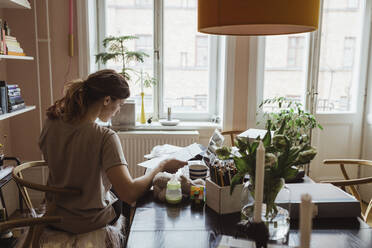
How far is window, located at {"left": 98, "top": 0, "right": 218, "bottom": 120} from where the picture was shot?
343 centimetres

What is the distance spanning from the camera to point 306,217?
2.34ft

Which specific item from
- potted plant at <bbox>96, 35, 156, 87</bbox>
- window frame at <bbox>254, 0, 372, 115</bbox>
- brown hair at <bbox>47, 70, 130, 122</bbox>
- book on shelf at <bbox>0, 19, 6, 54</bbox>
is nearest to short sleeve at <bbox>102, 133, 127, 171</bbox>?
brown hair at <bbox>47, 70, 130, 122</bbox>

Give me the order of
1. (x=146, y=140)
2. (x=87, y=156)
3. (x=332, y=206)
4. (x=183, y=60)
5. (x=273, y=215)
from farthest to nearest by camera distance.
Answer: (x=183, y=60)
(x=146, y=140)
(x=87, y=156)
(x=332, y=206)
(x=273, y=215)

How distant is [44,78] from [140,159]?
116cm

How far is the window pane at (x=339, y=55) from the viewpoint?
133 inches

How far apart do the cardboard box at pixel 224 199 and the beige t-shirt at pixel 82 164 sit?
393 millimetres

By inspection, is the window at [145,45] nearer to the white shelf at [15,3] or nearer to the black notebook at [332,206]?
the white shelf at [15,3]

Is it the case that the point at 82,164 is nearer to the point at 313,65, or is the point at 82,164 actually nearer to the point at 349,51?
the point at 313,65

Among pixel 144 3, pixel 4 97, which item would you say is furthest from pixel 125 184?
pixel 144 3

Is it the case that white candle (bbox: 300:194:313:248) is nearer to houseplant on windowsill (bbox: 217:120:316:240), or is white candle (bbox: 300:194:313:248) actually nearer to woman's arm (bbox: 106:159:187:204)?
houseplant on windowsill (bbox: 217:120:316:240)

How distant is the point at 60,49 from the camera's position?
3.12 m

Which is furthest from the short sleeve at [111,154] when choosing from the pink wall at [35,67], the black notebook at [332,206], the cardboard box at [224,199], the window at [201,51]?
the window at [201,51]

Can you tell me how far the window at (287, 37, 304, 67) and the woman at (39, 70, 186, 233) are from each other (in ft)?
7.65

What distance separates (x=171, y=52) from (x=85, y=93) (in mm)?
2113
